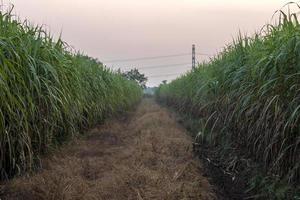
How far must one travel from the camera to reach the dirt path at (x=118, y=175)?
342 cm

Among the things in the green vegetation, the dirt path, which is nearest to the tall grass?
the dirt path

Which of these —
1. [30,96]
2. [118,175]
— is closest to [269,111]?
[118,175]

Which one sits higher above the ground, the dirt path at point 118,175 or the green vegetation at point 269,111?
the green vegetation at point 269,111

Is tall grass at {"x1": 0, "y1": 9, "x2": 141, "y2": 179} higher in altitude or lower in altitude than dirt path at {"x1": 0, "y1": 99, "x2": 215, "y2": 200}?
higher

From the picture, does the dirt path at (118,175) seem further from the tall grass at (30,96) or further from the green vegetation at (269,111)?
the green vegetation at (269,111)

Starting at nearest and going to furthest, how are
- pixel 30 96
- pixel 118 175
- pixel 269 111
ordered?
pixel 269 111
pixel 30 96
pixel 118 175

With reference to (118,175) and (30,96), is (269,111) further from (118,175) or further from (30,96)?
(30,96)

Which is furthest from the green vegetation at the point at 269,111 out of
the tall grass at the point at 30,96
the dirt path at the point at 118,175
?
the tall grass at the point at 30,96

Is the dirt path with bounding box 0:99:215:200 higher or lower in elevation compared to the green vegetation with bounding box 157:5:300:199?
lower

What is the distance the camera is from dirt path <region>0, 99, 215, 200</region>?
342 cm

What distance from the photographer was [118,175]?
411 cm

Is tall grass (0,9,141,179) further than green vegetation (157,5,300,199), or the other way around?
tall grass (0,9,141,179)

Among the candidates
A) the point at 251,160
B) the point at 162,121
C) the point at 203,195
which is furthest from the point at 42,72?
the point at 162,121

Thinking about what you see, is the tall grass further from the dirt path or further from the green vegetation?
the green vegetation
